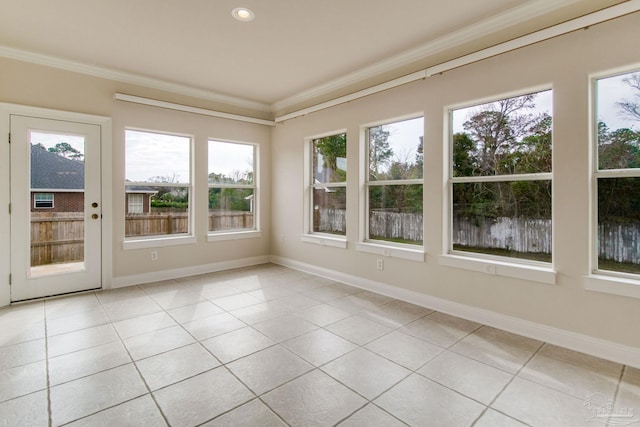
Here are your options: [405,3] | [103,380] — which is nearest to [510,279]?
[405,3]

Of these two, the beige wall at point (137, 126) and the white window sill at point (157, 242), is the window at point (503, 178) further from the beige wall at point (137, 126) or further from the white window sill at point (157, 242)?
the white window sill at point (157, 242)

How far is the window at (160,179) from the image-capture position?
4273 millimetres

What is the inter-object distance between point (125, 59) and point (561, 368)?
4977mm

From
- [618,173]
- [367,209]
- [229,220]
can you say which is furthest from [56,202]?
[618,173]

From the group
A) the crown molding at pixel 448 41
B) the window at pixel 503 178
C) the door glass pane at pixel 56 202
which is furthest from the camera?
the door glass pane at pixel 56 202

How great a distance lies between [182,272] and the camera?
4637mm

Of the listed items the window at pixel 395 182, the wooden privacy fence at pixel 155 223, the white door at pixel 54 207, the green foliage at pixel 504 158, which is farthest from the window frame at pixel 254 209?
the green foliage at pixel 504 158

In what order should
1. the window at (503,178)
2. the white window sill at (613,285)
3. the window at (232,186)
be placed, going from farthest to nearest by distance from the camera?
the window at (232,186)
the window at (503,178)
the white window sill at (613,285)

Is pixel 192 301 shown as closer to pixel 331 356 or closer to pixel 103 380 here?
pixel 103 380

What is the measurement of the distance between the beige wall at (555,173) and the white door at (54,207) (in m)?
3.33

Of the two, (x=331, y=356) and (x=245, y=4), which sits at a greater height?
(x=245, y=4)

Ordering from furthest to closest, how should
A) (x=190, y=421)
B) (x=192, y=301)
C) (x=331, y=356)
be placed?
(x=192, y=301) → (x=331, y=356) → (x=190, y=421)

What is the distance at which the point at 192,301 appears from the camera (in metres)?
3.57

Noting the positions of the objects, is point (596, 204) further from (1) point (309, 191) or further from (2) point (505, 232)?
(1) point (309, 191)
